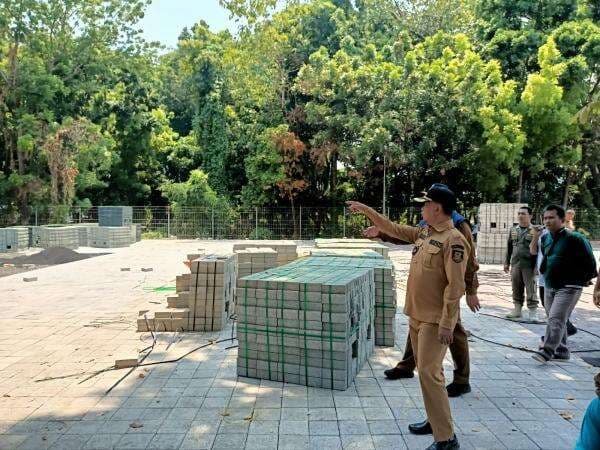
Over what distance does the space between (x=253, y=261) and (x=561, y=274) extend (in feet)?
16.0

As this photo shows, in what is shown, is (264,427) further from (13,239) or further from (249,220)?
(249,220)

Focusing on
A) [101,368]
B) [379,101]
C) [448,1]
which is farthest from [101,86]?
[101,368]

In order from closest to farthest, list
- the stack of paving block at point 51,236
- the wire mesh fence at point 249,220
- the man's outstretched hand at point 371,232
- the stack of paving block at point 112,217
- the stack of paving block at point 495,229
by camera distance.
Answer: the man's outstretched hand at point 371,232, the stack of paving block at point 495,229, the stack of paving block at point 51,236, the stack of paving block at point 112,217, the wire mesh fence at point 249,220

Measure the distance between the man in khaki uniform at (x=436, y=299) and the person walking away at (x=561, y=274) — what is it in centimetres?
278

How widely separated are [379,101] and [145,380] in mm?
21940

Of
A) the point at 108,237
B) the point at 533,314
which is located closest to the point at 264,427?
the point at 533,314

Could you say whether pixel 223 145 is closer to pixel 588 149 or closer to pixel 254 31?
pixel 254 31

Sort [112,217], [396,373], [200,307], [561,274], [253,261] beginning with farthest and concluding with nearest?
[112,217] → [253,261] → [200,307] → [561,274] → [396,373]

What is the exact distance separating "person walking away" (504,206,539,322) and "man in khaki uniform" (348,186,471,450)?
460 cm

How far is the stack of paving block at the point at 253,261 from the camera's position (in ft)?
29.4

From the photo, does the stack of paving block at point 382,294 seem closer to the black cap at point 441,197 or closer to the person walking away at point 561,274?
the person walking away at point 561,274

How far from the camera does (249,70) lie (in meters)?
28.9

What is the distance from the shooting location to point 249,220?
28203mm

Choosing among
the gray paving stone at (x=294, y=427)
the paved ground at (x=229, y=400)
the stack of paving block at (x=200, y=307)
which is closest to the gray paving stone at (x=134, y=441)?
the paved ground at (x=229, y=400)
